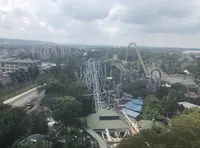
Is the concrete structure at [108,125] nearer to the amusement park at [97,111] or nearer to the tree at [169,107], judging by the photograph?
the amusement park at [97,111]

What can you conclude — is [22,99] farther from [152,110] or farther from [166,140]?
[166,140]

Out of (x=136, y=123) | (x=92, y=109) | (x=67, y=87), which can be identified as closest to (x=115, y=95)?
(x=92, y=109)

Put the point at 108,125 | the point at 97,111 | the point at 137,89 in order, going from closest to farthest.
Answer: the point at 108,125 < the point at 97,111 < the point at 137,89

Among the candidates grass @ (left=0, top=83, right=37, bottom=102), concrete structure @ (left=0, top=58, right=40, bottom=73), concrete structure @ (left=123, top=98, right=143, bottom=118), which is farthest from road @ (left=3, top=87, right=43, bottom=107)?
concrete structure @ (left=0, top=58, right=40, bottom=73)

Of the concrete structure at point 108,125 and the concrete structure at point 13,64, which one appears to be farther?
the concrete structure at point 13,64

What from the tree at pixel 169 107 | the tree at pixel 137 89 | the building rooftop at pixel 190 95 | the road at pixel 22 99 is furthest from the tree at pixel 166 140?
the building rooftop at pixel 190 95

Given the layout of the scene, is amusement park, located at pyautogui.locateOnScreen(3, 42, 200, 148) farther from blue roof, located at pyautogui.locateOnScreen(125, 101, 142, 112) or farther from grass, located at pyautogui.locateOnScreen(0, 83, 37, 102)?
grass, located at pyautogui.locateOnScreen(0, 83, 37, 102)

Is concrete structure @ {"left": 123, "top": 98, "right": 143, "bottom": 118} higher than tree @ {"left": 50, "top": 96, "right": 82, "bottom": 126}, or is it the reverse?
tree @ {"left": 50, "top": 96, "right": 82, "bottom": 126}

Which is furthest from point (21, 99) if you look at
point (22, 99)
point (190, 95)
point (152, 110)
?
point (190, 95)

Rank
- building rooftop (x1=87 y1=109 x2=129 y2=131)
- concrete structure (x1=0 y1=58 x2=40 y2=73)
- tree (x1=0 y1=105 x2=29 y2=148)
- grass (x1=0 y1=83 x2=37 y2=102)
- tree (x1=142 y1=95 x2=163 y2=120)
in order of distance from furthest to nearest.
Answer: concrete structure (x1=0 y1=58 x2=40 y2=73)
grass (x1=0 y1=83 x2=37 y2=102)
tree (x1=142 y1=95 x2=163 y2=120)
building rooftop (x1=87 y1=109 x2=129 y2=131)
tree (x1=0 y1=105 x2=29 y2=148)

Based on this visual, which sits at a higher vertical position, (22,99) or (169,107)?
(169,107)

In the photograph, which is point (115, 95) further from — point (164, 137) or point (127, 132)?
point (164, 137)
